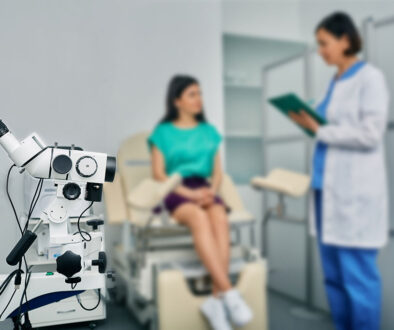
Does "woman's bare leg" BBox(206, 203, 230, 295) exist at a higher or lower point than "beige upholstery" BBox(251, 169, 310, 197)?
lower

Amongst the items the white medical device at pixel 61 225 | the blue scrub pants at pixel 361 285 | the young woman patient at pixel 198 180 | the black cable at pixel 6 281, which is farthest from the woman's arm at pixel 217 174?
the black cable at pixel 6 281

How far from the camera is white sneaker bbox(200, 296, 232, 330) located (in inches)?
35.9

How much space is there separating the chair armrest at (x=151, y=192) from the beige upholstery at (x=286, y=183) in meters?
0.31

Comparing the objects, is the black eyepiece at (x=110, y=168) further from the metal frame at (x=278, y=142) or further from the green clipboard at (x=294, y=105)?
the metal frame at (x=278, y=142)

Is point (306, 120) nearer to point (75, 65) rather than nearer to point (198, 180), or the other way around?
point (198, 180)

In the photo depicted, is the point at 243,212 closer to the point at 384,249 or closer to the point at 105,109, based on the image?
the point at 384,249

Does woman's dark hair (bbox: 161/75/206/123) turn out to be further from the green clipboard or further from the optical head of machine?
the optical head of machine

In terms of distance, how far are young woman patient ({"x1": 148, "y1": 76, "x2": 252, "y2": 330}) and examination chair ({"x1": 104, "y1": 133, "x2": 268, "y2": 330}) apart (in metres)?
0.04

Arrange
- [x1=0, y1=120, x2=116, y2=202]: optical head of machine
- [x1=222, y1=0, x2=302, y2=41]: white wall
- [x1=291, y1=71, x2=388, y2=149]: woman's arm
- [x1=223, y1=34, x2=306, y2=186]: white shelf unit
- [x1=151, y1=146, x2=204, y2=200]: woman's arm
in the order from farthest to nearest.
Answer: [x1=222, y1=0, x2=302, y2=41]: white wall → [x1=223, y1=34, x2=306, y2=186]: white shelf unit → [x1=151, y1=146, x2=204, y2=200]: woman's arm → [x1=291, y1=71, x2=388, y2=149]: woman's arm → [x1=0, y1=120, x2=116, y2=202]: optical head of machine

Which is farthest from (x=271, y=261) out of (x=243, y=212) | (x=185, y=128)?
(x=185, y=128)

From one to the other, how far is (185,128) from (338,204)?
0.43 meters

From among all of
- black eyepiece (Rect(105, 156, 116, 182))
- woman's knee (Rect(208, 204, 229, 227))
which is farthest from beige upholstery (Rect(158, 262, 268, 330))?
black eyepiece (Rect(105, 156, 116, 182))

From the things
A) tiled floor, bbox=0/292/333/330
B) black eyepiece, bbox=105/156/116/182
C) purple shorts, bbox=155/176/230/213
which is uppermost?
black eyepiece, bbox=105/156/116/182

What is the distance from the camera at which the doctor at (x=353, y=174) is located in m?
0.88
